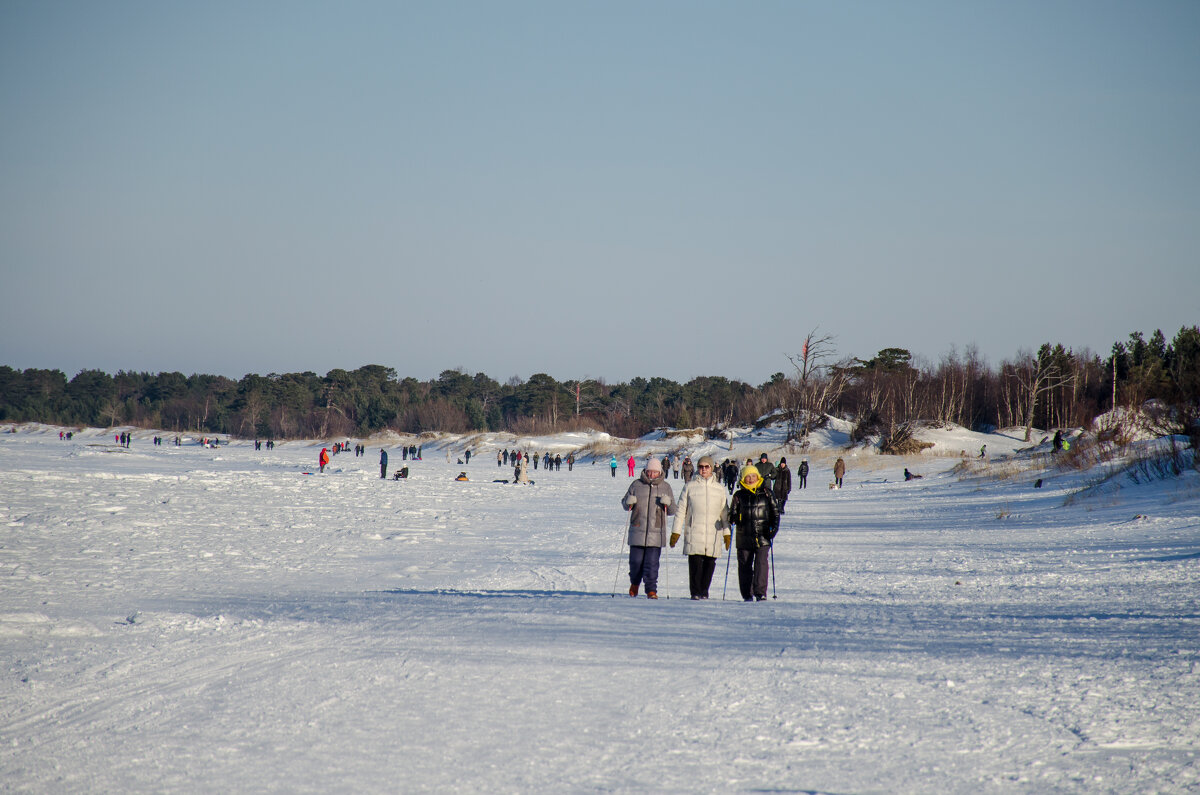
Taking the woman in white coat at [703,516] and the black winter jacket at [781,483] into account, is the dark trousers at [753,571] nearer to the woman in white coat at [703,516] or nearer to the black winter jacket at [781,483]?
the woman in white coat at [703,516]

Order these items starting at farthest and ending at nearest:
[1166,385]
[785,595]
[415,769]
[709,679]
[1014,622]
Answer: [1166,385]
[785,595]
[1014,622]
[709,679]
[415,769]

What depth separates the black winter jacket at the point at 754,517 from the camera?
9.61m

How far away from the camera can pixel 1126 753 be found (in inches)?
178

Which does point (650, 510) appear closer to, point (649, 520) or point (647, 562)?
point (649, 520)

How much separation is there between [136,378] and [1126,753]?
18868 cm

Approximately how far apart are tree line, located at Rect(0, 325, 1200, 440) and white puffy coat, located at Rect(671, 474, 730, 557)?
16165 millimetres

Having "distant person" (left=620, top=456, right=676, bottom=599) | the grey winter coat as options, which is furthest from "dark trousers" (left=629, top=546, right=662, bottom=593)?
the grey winter coat

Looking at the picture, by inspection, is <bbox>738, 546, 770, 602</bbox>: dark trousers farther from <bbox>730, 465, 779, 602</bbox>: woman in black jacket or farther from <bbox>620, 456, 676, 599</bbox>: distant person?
<bbox>620, 456, 676, 599</bbox>: distant person

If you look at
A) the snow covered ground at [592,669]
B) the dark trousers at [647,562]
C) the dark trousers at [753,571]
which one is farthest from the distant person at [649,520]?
the dark trousers at [753,571]

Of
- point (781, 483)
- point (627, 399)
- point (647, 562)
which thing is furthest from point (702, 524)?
point (627, 399)

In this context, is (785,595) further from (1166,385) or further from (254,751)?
(1166,385)

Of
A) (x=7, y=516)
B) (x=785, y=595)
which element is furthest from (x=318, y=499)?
(x=785, y=595)

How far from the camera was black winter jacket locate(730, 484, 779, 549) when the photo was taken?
961 cm

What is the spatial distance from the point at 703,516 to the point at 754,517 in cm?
63
